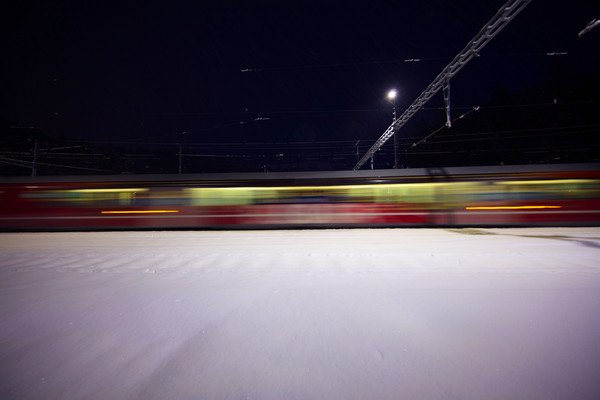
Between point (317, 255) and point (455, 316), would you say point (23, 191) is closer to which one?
point (317, 255)

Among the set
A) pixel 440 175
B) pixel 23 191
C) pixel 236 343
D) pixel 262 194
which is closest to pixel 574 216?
pixel 440 175

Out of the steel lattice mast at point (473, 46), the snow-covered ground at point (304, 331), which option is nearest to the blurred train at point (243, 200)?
the steel lattice mast at point (473, 46)

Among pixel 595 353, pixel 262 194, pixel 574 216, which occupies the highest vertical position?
pixel 262 194

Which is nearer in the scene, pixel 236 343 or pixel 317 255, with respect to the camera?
pixel 236 343

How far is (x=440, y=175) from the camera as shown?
30.3ft

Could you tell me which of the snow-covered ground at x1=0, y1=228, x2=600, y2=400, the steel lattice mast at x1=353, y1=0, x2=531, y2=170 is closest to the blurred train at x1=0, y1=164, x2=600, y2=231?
the steel lattice mast at x1=353, y1=0, x2=531, y2=170

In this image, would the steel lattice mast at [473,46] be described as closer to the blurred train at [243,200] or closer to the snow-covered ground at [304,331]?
the blurred train at [243,200]

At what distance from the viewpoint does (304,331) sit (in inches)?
84.1

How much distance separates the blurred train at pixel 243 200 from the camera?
9258mm

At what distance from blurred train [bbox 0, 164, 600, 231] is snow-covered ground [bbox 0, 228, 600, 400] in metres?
5.24

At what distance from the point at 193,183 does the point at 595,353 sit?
34.3ft

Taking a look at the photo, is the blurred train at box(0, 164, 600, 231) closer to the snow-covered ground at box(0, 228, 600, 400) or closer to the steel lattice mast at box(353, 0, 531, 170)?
the steel lattice mast at box(353, 0, 531, 170)

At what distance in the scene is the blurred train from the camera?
9258 mm

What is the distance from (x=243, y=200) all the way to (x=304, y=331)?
8.02 meters
